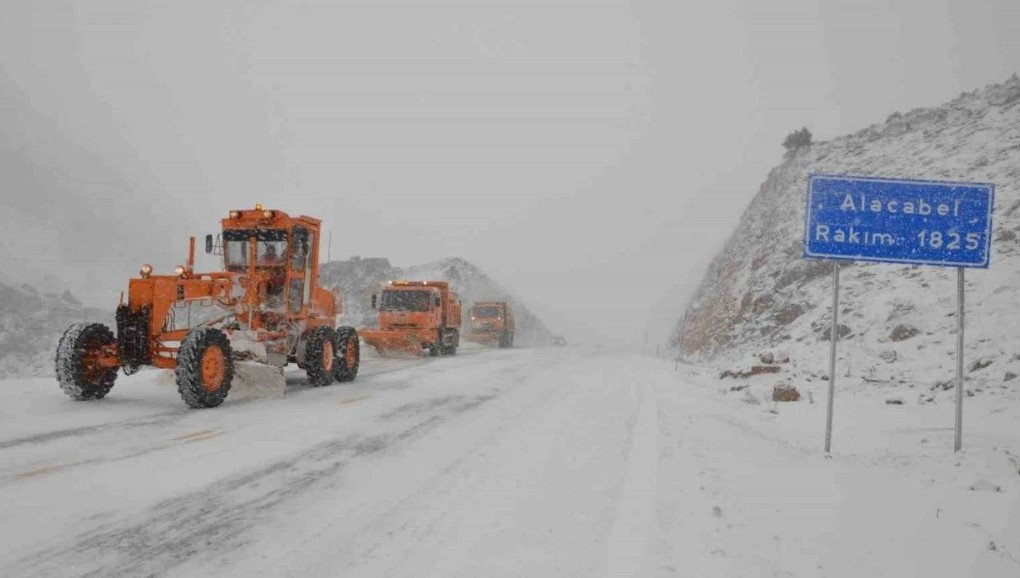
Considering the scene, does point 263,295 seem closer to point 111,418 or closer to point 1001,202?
point 111,418

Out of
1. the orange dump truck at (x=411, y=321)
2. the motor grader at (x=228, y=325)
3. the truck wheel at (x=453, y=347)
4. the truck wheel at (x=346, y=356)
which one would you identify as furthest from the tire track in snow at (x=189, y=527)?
the truck wheel at (x=453, y=347)

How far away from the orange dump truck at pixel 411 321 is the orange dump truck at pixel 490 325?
9493mm

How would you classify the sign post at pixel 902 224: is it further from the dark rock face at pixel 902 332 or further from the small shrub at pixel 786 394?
the dark rock face at pixel 902 332

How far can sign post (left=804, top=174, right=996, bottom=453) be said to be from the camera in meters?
6.06

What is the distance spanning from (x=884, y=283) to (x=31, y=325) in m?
39.2

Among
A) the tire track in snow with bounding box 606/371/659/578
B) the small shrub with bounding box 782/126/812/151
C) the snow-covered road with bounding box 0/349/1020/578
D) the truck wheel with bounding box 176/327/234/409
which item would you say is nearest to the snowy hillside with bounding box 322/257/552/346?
the small shrub with bounding box 782/126/812/151

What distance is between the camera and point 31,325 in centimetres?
2928

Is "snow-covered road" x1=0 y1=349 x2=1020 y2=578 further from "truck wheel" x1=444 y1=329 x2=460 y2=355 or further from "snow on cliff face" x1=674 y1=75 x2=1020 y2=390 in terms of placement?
"truck wheel" x1=444 y1=329 x2=460 y2=355

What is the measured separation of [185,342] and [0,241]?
178 ft

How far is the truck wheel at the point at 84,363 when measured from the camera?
307 inches

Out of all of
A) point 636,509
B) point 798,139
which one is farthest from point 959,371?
point 798,139

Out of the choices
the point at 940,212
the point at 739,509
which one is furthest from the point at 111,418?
the point at 940,212

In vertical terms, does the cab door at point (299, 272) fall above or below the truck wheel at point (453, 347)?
above

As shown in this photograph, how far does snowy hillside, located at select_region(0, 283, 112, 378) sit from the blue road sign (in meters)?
28.3
